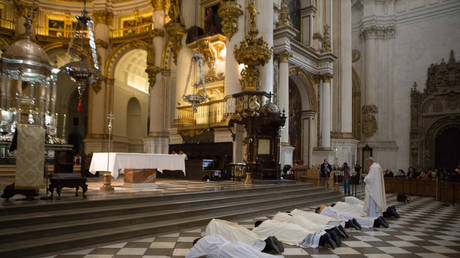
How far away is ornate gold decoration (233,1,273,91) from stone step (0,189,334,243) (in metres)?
5.95

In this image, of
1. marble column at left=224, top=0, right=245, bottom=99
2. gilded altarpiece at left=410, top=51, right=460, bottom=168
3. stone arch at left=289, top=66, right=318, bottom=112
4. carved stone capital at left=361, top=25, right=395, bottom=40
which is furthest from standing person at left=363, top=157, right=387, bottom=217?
carved stone capital at left=361, top=25, right=395, bottom=40

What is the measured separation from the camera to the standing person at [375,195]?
7.61 metres

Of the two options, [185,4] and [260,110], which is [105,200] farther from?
[185,4]

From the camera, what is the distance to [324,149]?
18.1m

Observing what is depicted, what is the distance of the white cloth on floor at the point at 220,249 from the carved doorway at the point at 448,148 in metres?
20.2

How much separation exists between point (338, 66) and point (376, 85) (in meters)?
4.46

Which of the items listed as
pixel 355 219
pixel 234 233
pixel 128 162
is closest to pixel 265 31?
pixel 128 162

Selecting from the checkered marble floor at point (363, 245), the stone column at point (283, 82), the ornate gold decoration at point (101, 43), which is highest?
the ornate gold decoration at point (101, 43)

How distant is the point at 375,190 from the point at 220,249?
16.2 feet

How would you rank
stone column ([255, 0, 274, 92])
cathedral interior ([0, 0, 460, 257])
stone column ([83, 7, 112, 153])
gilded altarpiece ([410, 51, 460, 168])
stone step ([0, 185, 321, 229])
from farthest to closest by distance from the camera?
gilded altarpiece ([410, 51, 460, 168]) < stone column ([83, 7, 112, 153]) < stone column ([255, 0, 274, 92]) < cathedral interior ([0, 0, 460, 257]) < stone step ([0, 185, 321, 229])

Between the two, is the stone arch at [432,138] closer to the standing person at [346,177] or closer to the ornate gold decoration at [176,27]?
the standing person at [346,177]

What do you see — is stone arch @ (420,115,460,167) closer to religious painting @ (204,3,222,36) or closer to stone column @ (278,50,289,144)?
stone column @ (278,50,289,144)

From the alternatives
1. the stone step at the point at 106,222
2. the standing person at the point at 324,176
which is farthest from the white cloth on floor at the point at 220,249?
the standing person at the point at 324,176

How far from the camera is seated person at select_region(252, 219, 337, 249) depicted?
17.2 feet
